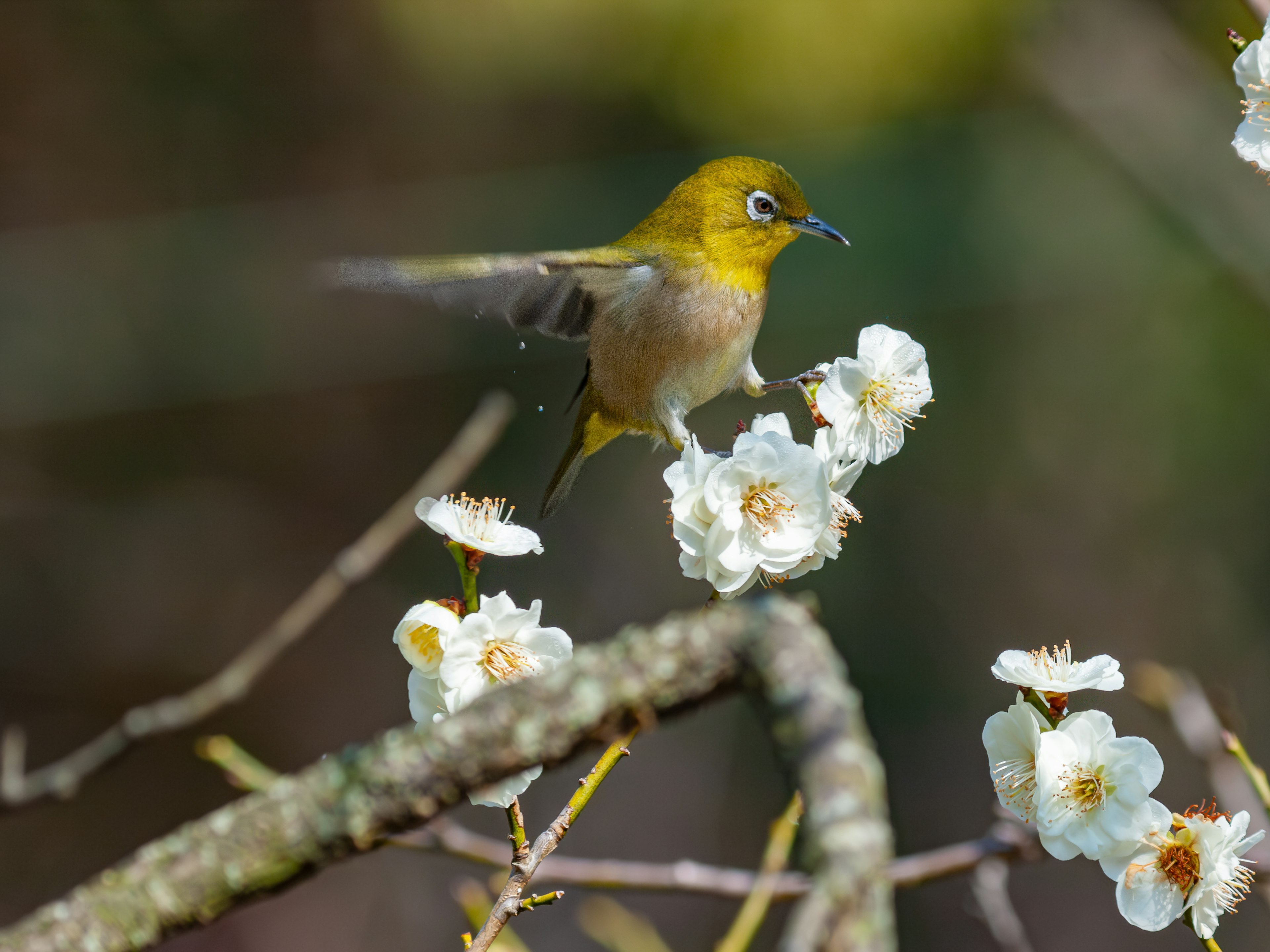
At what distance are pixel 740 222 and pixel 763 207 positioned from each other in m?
0.04

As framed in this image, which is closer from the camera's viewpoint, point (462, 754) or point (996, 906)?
point (462, 754)

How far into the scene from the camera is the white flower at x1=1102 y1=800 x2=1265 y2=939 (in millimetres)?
738

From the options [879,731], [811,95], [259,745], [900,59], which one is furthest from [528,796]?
[900,59]

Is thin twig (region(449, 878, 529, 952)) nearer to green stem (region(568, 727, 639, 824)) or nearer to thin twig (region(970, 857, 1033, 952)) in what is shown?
green stem (region(568, 727, 639, 824))

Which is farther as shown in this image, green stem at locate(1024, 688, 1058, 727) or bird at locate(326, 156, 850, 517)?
bird at locate(326, 156, 850, 517)

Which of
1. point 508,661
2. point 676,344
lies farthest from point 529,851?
point 676,344

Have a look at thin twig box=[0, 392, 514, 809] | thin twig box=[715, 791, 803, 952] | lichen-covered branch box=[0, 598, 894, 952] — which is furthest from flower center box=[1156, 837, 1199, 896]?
thin twig box=[0, 392, 514, 809]

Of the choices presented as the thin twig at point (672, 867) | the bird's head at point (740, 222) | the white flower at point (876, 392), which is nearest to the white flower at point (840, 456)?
the white flower at point (876, 392)

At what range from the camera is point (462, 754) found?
33cm

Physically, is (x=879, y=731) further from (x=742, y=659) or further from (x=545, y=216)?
(x=742, y=659)

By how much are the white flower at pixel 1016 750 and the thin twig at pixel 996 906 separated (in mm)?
177

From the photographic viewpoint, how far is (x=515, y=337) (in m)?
3.43

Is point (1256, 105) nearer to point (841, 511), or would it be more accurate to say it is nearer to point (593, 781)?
point (841, 511)

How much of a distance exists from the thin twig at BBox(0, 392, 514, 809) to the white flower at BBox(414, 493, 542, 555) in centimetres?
10
